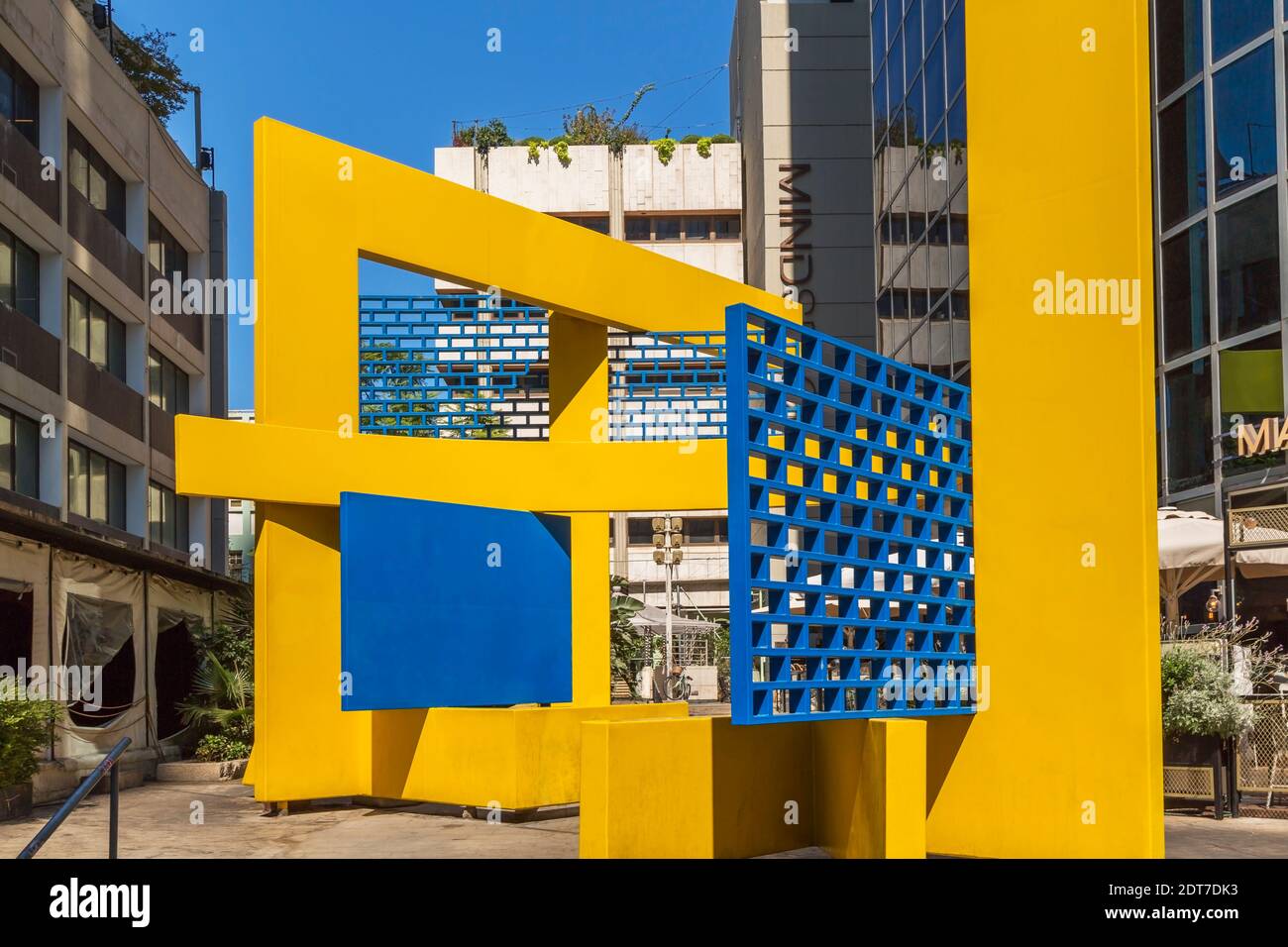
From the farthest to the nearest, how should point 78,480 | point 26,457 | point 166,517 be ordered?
1. point 166,517
2. point 78,480
3. point 26,457

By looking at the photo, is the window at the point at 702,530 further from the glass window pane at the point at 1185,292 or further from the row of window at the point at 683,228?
the glass window pane at the point at 1185,292

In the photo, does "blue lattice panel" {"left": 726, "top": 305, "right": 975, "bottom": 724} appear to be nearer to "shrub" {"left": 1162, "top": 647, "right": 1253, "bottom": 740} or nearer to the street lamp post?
"shrub" {"left": 1162, "top": 647, "right": 1253, "bottom": 740}

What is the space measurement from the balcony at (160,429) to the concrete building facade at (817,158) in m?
26.8

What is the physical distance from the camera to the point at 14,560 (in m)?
20.1

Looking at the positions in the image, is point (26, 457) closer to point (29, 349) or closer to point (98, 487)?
point (29, 349)

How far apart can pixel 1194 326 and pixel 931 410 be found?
57.3ft

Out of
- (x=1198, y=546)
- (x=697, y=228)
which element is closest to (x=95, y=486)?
(x=1198, y=546)

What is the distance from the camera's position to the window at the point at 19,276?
87.7 feet

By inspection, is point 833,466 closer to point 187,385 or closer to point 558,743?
point 558,743

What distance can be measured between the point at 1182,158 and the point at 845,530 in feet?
67.1

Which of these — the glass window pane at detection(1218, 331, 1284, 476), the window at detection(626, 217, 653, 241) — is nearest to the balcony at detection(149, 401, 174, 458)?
the glass window pane at detection(1218, 331, 1284, 476)

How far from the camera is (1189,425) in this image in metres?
28.1

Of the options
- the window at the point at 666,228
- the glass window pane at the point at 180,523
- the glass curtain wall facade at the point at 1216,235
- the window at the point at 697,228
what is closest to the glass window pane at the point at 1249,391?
the glass curtain wall facade at the point at 1216,235
